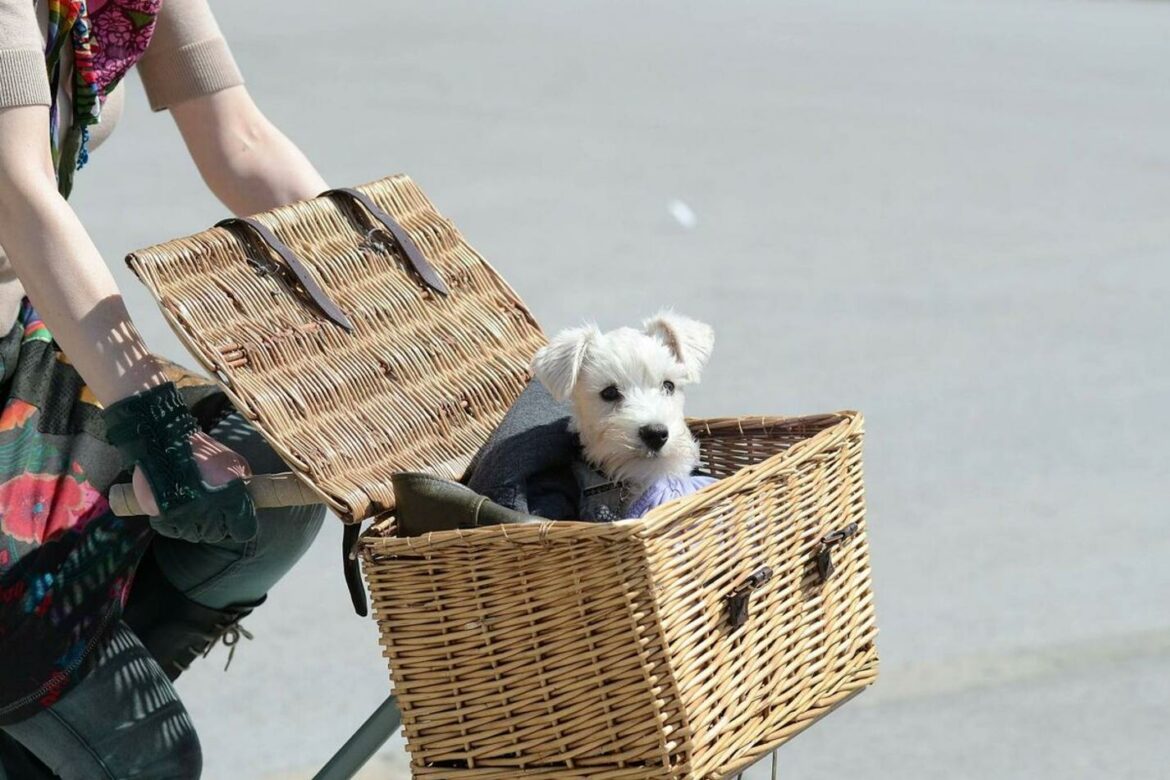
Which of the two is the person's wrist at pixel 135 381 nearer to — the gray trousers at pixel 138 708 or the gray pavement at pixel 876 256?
the gray trousers at pixel 138 708

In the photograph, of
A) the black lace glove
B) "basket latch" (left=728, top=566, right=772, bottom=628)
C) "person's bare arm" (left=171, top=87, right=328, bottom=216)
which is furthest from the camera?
"person's bare arm" (left=171, top=87, right=328, bottom=216)

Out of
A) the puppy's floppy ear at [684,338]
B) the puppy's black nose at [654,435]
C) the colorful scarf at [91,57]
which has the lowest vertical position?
the puppy's black nose at [654,435]

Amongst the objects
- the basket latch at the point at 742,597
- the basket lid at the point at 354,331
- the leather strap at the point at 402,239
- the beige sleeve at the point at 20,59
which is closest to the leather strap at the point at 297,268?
the basket lid at the point at 354,331

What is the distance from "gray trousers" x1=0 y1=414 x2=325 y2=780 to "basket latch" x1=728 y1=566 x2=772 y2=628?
0.70 m

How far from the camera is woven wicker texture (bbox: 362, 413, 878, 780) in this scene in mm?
1776

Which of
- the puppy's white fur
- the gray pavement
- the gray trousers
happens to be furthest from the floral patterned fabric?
the gray pavement

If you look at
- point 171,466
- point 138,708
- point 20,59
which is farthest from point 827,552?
point 20,59

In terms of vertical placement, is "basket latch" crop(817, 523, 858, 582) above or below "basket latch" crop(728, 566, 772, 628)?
below

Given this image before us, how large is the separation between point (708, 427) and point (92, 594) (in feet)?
2.97

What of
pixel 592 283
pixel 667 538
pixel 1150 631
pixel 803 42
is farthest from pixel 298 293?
pixel 803 42

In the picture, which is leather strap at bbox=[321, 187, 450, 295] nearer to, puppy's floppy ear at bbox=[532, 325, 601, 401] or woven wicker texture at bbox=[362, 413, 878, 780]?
puppy's floppy ear at bbox=[532, 325, 601, 401]

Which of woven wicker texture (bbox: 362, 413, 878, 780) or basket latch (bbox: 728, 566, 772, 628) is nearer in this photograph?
woven wicker texture (bbox: 362, 413, 878, 780)

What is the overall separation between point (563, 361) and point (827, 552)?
1.42 feet

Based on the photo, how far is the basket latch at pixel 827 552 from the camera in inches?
80.3
